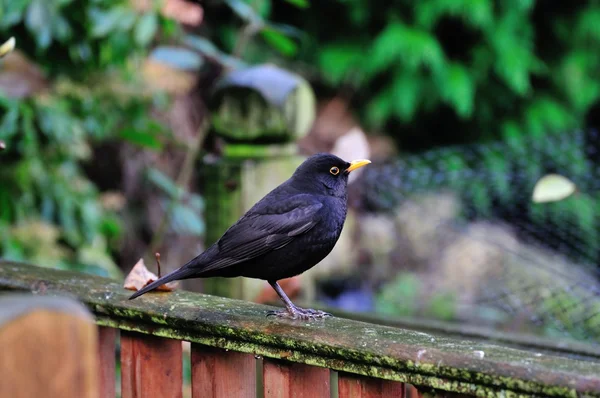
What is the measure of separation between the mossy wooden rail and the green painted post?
108 cm

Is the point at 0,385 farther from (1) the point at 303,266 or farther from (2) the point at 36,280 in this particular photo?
(1) the point at 303,266

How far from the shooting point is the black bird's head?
7.79 ft

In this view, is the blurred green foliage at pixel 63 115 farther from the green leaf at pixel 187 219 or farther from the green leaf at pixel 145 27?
the green leaf at pixel 187 219

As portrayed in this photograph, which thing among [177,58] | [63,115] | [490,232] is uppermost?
[177,58]

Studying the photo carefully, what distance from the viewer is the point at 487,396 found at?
130 centimetres

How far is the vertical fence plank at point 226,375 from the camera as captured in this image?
65.7 inches

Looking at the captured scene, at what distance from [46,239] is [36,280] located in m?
1.31

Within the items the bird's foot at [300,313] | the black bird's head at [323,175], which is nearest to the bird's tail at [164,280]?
the bird's foot at [300,313]

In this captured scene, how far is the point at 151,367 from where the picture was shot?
5.79 feet

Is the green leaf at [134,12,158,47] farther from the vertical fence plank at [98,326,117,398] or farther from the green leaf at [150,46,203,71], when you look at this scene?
the vertical fence plank at [98,326,117,398]

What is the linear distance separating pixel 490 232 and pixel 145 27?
3.43 metres

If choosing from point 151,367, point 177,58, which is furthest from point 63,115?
point 151,367

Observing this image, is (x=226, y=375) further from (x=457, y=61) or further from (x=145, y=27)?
(x=457, y=61)

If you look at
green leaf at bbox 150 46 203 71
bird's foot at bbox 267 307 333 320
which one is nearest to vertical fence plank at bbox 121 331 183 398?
bird's foot at bbox 267 307 333 320
